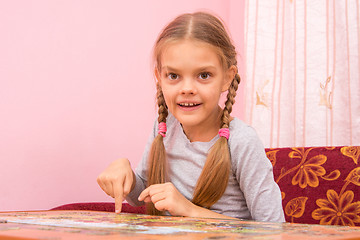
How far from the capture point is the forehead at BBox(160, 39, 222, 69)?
0.90 metres

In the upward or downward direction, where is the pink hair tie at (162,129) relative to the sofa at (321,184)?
upward

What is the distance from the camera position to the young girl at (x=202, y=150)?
900 millimetres

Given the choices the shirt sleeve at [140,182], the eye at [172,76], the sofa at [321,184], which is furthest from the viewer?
the sofa at [321,184]

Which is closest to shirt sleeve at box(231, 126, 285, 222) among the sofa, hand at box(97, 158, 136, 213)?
hand at box(97, 158, 136, 213)

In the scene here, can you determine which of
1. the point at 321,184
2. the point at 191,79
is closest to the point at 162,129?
the point at 191,79

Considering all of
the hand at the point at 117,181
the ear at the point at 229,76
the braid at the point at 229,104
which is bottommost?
the hand at the point at 117,181

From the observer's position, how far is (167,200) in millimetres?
829

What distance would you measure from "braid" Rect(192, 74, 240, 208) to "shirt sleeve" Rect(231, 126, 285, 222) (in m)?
0.03

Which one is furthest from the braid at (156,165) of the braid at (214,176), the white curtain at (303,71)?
the white curtain at (303,71)

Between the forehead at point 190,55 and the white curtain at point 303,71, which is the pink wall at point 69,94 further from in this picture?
the forehead at point 190,55

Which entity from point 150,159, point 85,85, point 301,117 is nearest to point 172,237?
point 150,159

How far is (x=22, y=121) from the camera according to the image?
1490 millimetres

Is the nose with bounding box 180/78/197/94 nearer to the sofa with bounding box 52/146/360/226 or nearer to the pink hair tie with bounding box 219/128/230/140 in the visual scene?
the pink hair tie with bounding box 219/128/230/140

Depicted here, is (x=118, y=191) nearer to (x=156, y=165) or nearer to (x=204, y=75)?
(x=156, y=165)
